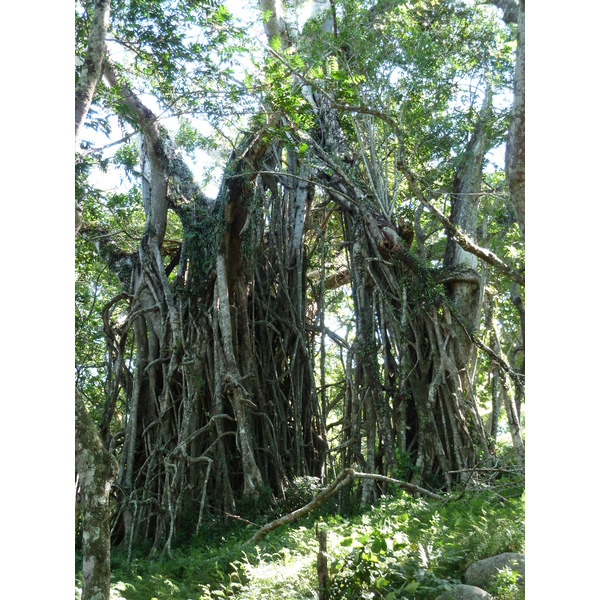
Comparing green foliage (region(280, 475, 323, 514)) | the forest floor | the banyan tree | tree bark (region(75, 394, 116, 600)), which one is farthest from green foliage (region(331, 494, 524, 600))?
green foliage (region(280, 475, 323, 514))

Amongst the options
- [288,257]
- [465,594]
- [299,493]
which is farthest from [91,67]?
[288,257]

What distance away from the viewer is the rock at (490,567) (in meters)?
2.75

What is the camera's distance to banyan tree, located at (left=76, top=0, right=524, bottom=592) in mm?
5605

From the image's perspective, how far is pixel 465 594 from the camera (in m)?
2.63

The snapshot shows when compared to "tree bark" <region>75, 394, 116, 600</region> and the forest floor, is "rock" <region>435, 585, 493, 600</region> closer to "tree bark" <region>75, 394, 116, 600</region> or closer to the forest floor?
the forest floor

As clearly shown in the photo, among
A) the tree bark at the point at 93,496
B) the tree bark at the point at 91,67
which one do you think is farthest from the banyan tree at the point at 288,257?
the tree bark at the point at 93,496

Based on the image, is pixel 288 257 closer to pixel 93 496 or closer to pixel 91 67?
pixel 91 67

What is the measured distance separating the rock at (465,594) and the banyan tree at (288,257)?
2.69 meters

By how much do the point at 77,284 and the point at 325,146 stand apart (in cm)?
320

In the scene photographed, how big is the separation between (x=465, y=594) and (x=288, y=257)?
17.6 ft

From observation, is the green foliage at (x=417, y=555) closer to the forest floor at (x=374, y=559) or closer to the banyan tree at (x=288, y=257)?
the forest floor at (x=374, y=559)

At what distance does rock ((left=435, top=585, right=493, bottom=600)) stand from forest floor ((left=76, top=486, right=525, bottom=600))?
4 centimetres
